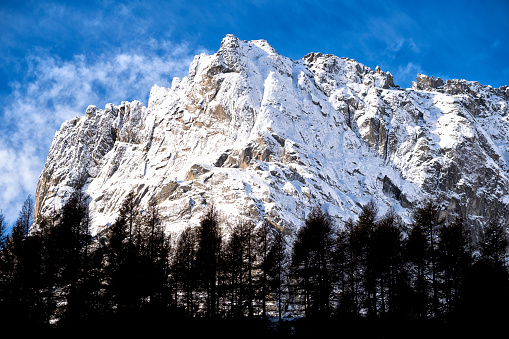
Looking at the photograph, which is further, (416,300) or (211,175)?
(211,175)

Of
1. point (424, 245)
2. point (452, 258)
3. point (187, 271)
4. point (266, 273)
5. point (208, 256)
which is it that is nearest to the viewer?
point (452, 258)

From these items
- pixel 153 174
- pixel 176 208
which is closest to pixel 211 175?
pixel 176 208

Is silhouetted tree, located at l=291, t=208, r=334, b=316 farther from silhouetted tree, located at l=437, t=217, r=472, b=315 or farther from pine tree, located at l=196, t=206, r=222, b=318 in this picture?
silhouetted tree, located at l=437, t=217, r=472, b=315

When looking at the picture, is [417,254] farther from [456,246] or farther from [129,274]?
[129,274]

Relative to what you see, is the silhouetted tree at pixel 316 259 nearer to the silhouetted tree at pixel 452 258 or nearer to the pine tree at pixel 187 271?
the silhouetted tree at pixel 452 258

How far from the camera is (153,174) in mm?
192125

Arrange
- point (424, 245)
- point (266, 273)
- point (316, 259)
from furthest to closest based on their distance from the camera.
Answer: point (266, 273) < point (316, 259) < point (424, 245)

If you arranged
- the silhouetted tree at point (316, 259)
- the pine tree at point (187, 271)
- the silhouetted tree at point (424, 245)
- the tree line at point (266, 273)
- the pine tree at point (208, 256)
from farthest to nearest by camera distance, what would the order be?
the pine tree at point (187, 271), the pine tree at point (208, 256), the silhouetted tree at point (316, 259), the silhouetted tree at point (424, 245), the tree line at point (266, 273)

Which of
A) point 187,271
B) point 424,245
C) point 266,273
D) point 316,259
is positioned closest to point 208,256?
point 187,271

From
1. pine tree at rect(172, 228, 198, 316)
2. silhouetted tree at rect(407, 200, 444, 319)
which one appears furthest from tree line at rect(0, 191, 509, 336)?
pine tree at rect(172, 228, 198, 316)

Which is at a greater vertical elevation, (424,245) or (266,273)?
(424,245)

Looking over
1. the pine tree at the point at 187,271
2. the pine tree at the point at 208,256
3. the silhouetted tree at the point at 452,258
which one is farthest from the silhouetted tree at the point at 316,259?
the pine tree at the point at 187,271

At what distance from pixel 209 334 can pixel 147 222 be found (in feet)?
36.1

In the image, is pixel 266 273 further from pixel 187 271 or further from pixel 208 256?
pixel 187 271
